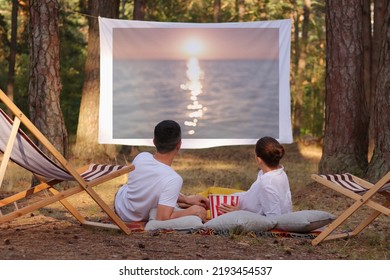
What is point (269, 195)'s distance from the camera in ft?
21.4

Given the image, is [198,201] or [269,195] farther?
[198,201]

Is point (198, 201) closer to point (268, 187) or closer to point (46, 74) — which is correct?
point (268, 187)

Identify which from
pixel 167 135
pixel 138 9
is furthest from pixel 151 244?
pixel 138 9

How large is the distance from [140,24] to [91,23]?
3280 millimetres

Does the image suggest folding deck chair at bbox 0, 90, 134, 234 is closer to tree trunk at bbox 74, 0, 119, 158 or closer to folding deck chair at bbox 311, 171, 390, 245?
folding deck chair at bbox 311, 171, 390, 245

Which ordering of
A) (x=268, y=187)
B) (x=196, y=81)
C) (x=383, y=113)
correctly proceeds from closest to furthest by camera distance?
(x=268, y=187), (x=383, y=113), (x=196, y=81)

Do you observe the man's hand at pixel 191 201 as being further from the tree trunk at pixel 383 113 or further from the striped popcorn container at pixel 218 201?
the tree trunk at pixel 383 113

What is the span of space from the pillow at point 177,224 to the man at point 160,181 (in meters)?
0.04

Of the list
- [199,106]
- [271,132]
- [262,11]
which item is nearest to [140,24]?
[199,106]

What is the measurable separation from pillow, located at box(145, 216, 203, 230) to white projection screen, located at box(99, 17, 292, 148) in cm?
429

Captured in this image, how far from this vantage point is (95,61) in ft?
45.9

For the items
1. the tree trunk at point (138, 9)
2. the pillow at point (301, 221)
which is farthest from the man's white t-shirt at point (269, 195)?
the tree trunk at point (138, 9)

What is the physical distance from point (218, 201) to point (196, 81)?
4.47 m

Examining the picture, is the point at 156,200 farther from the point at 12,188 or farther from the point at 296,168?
the point at 296,168
